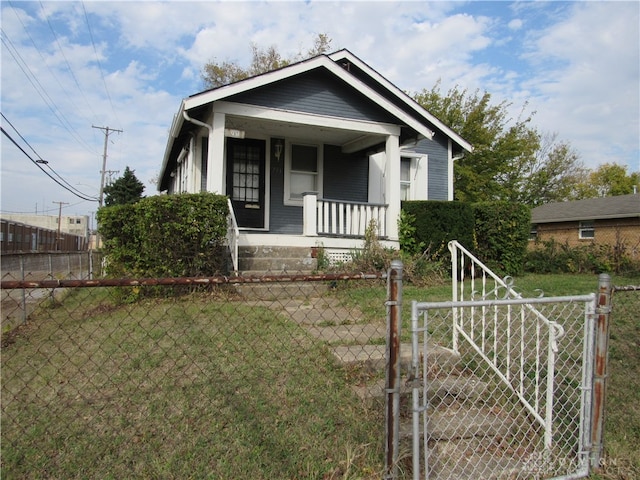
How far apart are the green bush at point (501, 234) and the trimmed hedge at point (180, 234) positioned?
6756 mm

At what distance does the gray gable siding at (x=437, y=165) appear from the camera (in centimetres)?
1333

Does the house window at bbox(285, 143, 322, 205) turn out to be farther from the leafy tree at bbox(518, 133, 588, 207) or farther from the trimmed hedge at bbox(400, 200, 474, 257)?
the leafy tree at bbox(518, 133, 588, 207)

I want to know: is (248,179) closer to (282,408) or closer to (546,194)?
(282,408)

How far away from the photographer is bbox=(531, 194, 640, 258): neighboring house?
20936 mm

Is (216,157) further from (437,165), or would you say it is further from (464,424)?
(437,165)

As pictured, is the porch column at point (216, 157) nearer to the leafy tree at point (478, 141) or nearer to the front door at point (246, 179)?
the front door at point (246, 179)

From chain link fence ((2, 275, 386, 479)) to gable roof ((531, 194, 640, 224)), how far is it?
20932 millimetres

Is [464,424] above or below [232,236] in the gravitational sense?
below

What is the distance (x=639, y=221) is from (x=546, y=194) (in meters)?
15.2

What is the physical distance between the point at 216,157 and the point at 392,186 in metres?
3.91

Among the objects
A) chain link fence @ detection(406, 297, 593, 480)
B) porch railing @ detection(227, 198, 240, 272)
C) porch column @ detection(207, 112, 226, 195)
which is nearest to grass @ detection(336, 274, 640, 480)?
chain link fence @ detection(406, 297, 593, 480)

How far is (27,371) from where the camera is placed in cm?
429

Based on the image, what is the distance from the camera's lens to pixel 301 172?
37.2ft

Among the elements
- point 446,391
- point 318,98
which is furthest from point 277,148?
point 446,391
